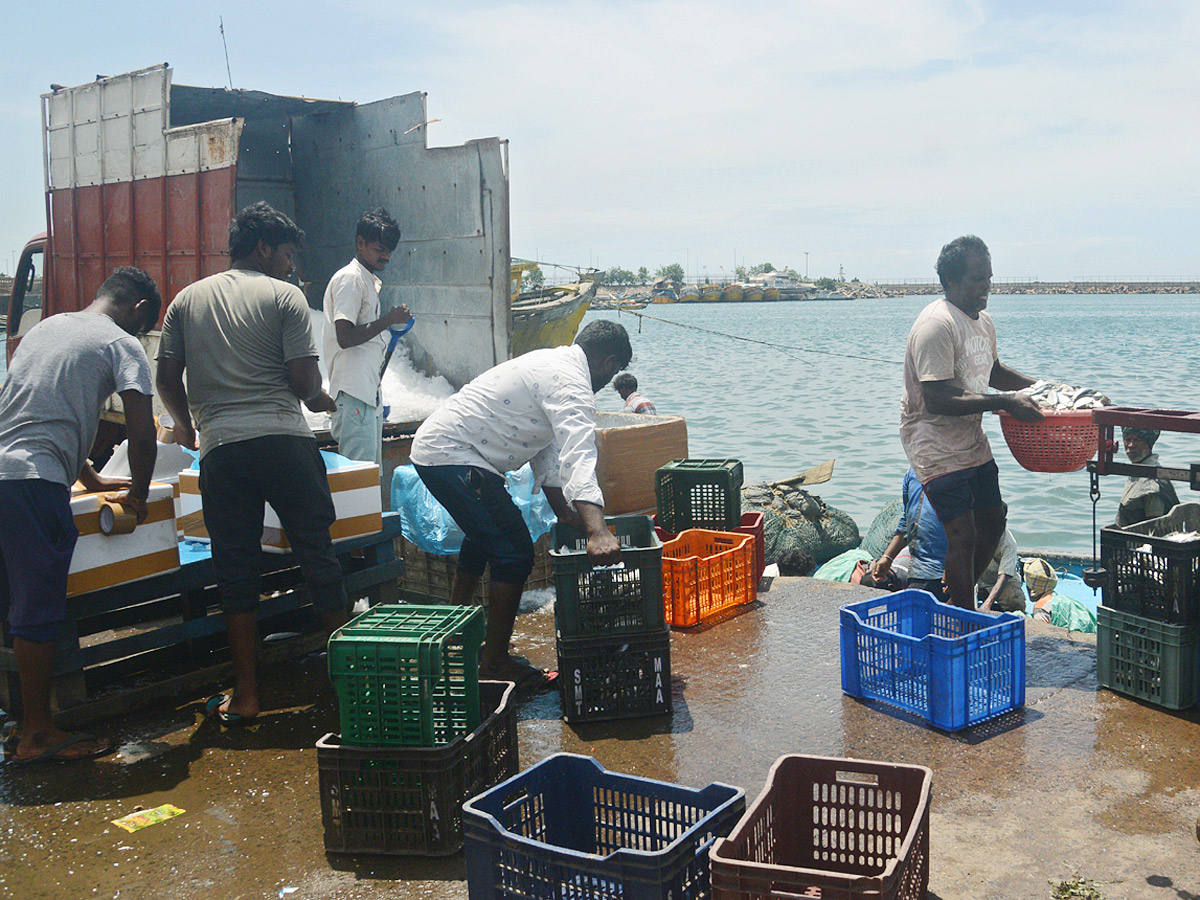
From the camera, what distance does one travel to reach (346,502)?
15.5ft

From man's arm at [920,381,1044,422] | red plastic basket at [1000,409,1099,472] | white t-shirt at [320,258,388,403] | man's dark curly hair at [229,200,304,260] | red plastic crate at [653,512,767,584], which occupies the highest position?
man's dark curly hair at [229,200,304,260]

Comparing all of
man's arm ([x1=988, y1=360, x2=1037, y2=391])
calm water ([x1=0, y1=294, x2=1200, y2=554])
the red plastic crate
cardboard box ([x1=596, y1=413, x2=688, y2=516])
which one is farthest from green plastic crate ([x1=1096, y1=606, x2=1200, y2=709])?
calm water ([x1=0, y1=294, x2=1200, y2=554])

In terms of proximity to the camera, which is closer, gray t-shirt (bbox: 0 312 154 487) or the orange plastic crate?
gray t-shirt (bbox: 0 312 154 487)

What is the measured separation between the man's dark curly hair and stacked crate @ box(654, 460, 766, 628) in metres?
2.36

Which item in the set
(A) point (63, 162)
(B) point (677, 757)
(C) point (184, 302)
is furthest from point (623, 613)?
(A) point (63, 162)

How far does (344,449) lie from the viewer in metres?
5.86

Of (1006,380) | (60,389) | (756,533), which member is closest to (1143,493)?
(1006,380)

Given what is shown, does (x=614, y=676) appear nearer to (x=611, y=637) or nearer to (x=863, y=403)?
(x=611, y=637)

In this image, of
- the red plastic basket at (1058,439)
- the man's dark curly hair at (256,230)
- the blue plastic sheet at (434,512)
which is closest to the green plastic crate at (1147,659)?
the red plastic basket at (1058,439)

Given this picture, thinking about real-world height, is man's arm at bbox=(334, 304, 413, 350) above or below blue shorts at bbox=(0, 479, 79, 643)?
above

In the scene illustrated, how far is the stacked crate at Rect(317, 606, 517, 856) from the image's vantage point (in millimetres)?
2982

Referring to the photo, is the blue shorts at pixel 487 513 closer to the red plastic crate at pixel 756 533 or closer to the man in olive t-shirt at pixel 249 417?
the man in olive t-shirt at pixel 249 417

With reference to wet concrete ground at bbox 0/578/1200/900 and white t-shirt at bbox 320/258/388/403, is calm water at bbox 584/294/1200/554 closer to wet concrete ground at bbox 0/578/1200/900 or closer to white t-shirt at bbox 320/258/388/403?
wet concrete ground at bbox 0/578/1200/900

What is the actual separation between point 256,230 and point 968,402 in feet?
10.3
